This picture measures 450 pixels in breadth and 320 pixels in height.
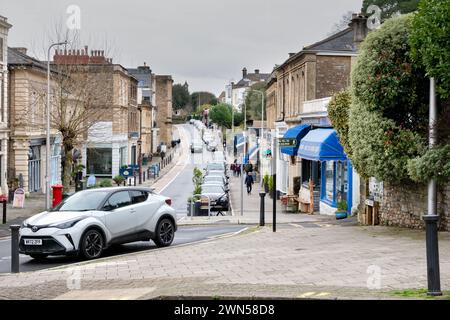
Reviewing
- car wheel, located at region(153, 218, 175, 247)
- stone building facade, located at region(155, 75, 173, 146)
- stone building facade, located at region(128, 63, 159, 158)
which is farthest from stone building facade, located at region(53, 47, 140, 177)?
stone building facade, located at region(155, 75, 173, 146)

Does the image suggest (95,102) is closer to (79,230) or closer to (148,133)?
(79,230)

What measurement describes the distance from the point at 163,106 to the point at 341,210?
9697 cm

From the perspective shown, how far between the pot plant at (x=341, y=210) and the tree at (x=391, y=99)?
6.95 metres

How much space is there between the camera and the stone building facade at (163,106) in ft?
393

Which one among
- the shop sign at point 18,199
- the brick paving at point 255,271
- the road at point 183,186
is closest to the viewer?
the brick paving at point 255,271

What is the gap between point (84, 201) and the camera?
16.2m

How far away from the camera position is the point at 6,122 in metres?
38.7

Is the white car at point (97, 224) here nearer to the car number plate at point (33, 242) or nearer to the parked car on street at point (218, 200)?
the car number plate at point (33, 242)

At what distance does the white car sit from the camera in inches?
590

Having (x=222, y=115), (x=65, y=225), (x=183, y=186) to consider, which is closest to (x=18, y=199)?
(x=65, y=225)

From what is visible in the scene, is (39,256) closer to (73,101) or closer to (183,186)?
(73,101)

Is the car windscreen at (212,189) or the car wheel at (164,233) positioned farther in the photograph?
the car windscreen at (212,189)

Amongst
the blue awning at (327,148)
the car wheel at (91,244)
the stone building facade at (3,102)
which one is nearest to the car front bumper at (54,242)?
the car wheel at (91,244)
